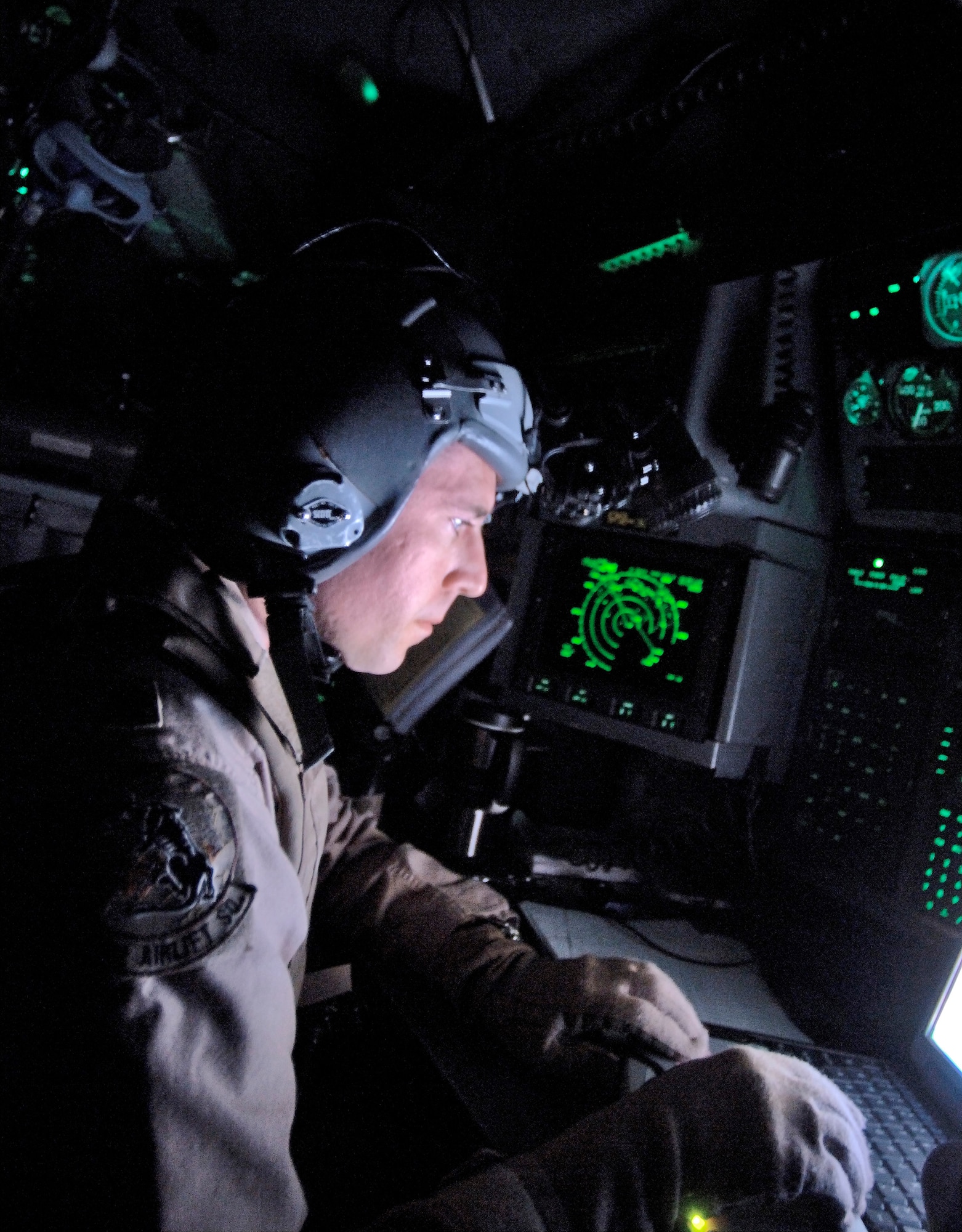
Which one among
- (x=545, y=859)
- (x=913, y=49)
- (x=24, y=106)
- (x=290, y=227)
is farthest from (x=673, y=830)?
(x=24, y=106)

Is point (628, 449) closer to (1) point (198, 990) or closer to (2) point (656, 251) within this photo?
(2) point (656, 251)

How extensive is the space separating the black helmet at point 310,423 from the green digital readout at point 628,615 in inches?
25.3

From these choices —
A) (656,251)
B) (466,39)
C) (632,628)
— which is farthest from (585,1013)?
(466,39)

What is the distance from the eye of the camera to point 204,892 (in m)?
0.63

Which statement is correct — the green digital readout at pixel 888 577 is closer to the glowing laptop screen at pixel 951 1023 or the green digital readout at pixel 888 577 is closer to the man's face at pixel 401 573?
the glowing laptop screen at pixel 951 1023

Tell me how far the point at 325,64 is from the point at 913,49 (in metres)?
1.21

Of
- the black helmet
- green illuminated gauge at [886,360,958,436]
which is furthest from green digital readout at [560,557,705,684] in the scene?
the black helmet

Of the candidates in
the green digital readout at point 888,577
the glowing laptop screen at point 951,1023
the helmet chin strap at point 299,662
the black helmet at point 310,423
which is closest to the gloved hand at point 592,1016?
the glowing laptop screen at point 951,1023

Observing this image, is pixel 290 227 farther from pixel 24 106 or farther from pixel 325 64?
pixel 24 106

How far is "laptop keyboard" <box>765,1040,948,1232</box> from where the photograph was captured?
29.6 inches

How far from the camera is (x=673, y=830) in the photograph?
1583 millimetres

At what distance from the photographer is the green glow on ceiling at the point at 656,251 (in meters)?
1.29

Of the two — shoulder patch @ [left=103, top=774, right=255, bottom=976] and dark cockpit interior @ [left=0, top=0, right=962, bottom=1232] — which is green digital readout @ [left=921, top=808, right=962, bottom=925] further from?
shoulder patch @ [left=103, top=774, right=255, bottom=976]

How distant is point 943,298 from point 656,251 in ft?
1.56
